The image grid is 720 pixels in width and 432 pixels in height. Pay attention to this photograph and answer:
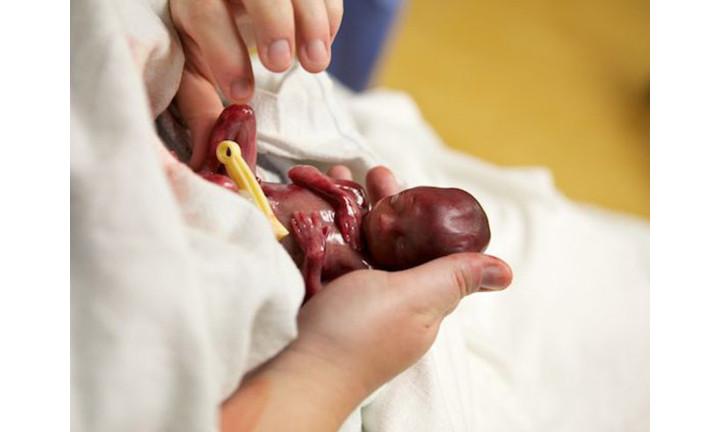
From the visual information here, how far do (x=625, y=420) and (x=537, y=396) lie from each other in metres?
0.13

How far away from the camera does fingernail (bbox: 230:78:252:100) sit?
2.12ft

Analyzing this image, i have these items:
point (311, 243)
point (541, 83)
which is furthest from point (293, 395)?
point (541, 83)

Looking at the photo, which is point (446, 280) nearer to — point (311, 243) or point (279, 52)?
point (311, 243)

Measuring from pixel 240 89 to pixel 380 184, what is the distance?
193 mm

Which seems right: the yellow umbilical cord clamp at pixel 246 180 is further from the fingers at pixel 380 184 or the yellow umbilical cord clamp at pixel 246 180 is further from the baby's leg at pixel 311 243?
the fingers at pixel 380 184

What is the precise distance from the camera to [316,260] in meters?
0.62

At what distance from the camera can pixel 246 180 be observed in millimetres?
622

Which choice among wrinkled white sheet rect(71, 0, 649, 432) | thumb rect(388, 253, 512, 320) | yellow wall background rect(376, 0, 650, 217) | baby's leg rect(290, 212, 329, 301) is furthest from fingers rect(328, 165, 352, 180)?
yellow wall background rect(376, 0, 650, 217)

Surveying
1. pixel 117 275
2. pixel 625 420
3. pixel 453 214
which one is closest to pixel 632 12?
pixel 625 420

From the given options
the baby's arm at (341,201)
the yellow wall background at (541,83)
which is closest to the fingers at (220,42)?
the baby's arm at (341,201)

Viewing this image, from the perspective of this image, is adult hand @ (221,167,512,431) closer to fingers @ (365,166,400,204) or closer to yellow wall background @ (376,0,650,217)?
fingers @ (365,166,400,204)

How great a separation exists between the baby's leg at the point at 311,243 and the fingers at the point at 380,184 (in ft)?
0.39

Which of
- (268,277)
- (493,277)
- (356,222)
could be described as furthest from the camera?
(356,222)

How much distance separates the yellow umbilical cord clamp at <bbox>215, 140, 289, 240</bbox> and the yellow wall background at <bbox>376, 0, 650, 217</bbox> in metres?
1.18
